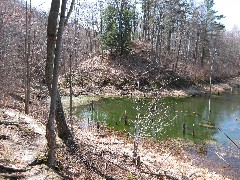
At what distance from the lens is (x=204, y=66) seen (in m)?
57.5

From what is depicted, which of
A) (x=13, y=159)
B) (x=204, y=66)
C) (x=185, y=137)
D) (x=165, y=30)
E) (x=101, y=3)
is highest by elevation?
(x=101, y=3)

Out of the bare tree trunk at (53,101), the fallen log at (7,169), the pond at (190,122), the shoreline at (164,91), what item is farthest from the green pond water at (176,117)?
the fallen log at (7,169)

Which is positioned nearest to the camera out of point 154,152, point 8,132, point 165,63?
point 8,132

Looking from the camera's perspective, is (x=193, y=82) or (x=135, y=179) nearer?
(x=135, y=179)

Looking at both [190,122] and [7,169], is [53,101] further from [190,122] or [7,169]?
[190,122]

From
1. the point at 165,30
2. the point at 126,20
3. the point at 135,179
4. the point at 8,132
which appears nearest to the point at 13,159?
the point at 8,132

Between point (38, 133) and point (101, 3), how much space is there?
52505mm

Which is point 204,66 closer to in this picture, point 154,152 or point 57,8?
point 154,152

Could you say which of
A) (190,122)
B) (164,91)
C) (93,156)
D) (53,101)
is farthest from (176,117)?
(53,101)

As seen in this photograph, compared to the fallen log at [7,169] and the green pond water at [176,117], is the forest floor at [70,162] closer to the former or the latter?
the fallen log at [7,169]

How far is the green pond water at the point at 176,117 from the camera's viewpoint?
23500 millimetres

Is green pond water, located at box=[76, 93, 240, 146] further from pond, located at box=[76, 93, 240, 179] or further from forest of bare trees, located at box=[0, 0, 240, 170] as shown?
forest of bare trees, located at box=[0, 0, 240, 170]

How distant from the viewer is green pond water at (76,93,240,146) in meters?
23.5

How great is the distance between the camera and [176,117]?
3000 centimetres
